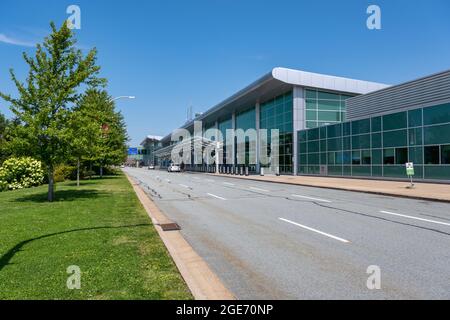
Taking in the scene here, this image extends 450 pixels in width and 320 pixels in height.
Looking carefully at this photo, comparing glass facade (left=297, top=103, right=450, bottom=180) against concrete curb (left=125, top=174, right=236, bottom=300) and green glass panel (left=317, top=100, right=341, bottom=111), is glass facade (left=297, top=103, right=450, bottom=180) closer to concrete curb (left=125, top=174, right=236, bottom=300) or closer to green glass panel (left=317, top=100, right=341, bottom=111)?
green glass panel (left=317, top=100, right=341, bottom=111)

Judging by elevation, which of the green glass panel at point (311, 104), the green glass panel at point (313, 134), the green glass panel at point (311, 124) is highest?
the green glass panel at point (311, 104)

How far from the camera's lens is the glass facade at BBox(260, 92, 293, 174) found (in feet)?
141

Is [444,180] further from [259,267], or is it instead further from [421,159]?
[259,267]

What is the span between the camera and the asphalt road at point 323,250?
190 inches

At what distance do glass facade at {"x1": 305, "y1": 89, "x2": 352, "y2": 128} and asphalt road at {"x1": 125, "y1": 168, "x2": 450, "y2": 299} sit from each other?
3045 cm

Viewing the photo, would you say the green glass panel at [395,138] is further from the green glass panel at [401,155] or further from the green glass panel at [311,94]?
the green glass panel at [311,94]

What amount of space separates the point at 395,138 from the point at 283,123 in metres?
17.6

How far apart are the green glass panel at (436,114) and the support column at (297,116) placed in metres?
16.9

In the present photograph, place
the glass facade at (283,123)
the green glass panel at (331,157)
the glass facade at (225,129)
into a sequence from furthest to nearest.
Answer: the glass facade at (225,129)
the glass facade at (283,123)
the green glass panel at (331,157)

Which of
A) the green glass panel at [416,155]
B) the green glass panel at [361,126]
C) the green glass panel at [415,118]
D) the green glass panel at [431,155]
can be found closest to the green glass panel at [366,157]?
the green glass panel at [361,126]

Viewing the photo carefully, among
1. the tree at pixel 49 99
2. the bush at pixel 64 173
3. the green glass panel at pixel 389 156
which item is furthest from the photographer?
the bush at pixel 64 173

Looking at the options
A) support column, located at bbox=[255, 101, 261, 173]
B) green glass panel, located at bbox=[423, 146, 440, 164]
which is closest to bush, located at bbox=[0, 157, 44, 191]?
green glass panel, located at bbox=[423, 146, 440, 164]

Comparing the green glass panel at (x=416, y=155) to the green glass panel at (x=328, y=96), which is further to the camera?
the green glass panel at (x=328, y=96)

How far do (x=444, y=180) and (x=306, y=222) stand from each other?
60.8 feet
